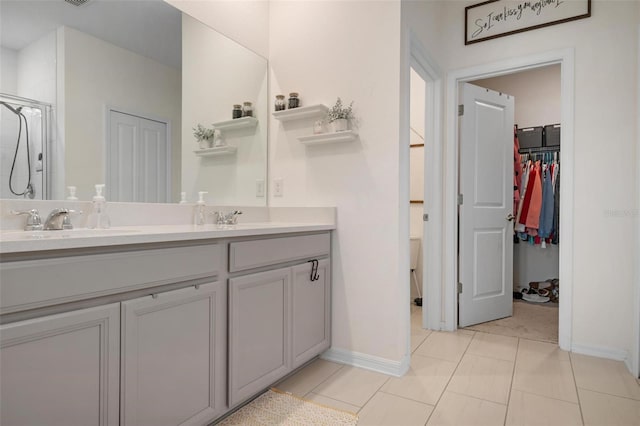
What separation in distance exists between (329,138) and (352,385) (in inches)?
55.3

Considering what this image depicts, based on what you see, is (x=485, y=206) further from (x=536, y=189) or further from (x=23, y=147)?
(x=23, y=147)

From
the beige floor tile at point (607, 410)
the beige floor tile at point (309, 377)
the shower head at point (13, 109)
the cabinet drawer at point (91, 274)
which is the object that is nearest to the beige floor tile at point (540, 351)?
the beige floor tile at point (607, 410)


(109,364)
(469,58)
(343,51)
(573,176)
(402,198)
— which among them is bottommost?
(109,364)

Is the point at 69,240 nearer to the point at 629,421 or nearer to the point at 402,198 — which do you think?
the point at 402,198

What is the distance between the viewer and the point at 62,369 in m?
1.01

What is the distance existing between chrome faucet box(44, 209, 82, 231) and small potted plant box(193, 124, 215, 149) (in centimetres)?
83

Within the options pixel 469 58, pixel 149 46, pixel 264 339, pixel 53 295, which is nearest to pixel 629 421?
pixel 264 339

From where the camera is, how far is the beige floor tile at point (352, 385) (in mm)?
1859

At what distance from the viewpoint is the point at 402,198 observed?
213 centimetres

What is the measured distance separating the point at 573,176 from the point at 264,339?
2.27m

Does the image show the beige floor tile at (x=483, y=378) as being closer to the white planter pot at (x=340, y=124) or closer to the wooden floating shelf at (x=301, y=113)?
the white planter pot at (x=340, y=124)

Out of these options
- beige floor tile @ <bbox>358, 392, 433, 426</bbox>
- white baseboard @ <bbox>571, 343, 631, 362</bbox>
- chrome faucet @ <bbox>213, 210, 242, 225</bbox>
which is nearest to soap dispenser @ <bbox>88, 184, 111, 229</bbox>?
chrome faucet @ <bbox>213, 210, 242, 225</bbox>

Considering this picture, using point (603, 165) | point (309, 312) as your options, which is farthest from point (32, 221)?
point (603, 165)

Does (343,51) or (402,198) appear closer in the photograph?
(402,198)
